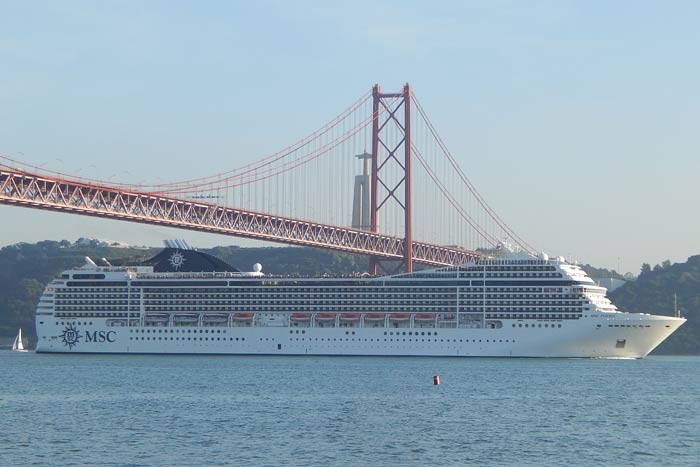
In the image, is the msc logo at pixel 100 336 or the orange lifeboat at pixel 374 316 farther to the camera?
the msc logo at pixel 100 336

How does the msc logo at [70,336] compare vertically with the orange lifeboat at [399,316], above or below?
below

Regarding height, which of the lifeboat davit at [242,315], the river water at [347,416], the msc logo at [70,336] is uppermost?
the lifeboat davit at [242,315]

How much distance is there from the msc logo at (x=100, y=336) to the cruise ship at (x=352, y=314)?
46 mm

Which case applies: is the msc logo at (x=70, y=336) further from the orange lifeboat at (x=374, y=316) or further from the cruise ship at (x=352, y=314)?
the orange lifeboat at (x=374, y=316)

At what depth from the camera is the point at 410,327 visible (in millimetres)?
62156

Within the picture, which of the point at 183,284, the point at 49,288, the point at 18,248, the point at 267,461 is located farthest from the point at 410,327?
the point at 18,248

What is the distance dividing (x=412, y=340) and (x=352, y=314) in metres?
3.80

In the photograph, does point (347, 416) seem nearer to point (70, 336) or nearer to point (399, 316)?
point (399, 316)

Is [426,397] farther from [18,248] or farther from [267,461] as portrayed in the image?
[18,248]

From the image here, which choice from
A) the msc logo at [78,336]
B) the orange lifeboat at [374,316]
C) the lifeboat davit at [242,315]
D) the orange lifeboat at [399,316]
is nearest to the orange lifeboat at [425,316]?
the orange lifeboat at [399,316]

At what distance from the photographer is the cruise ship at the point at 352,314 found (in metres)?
60.5

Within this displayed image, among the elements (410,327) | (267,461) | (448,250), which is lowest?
(267,461)

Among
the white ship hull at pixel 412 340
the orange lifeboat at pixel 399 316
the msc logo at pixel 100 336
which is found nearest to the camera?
the white ship hull at pixel 412 340

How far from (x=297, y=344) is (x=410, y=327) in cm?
509
